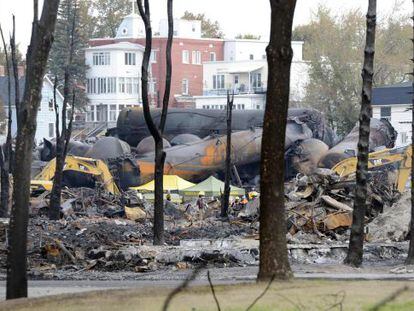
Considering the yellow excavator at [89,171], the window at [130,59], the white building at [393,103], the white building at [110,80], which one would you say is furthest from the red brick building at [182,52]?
the yellow excavator at [89,171]

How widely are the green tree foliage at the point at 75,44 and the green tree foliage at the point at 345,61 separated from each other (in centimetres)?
2039

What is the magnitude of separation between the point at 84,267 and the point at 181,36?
97656mm

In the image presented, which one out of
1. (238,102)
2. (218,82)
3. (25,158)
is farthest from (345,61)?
(25,158)

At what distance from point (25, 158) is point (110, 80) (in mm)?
109975

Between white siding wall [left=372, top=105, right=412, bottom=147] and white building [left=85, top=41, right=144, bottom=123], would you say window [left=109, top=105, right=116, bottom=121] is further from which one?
white siding wall [left=372, top=105, right=412, bottom=147]

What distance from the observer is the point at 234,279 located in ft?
70.3

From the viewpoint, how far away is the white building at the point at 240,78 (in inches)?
4370

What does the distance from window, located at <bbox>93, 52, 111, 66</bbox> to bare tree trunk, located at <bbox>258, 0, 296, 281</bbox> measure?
108874 millimetres

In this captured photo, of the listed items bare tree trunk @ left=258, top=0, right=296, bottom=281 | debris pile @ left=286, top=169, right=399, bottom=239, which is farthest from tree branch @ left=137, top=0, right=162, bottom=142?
bare tree trunk @ left=258, top=0, right=296, bottom=281

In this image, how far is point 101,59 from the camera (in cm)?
12262

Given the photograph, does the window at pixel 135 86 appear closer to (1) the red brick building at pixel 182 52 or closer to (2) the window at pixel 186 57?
(1) the red brick building at pixel 182 52

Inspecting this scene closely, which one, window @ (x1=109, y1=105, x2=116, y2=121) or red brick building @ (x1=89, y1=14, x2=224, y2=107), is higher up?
red brick building @ (x1=89, y1=14, x2=224, y2=107)

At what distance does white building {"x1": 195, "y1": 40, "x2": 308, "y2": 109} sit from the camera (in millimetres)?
111000

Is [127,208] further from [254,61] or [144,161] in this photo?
[254,61]
